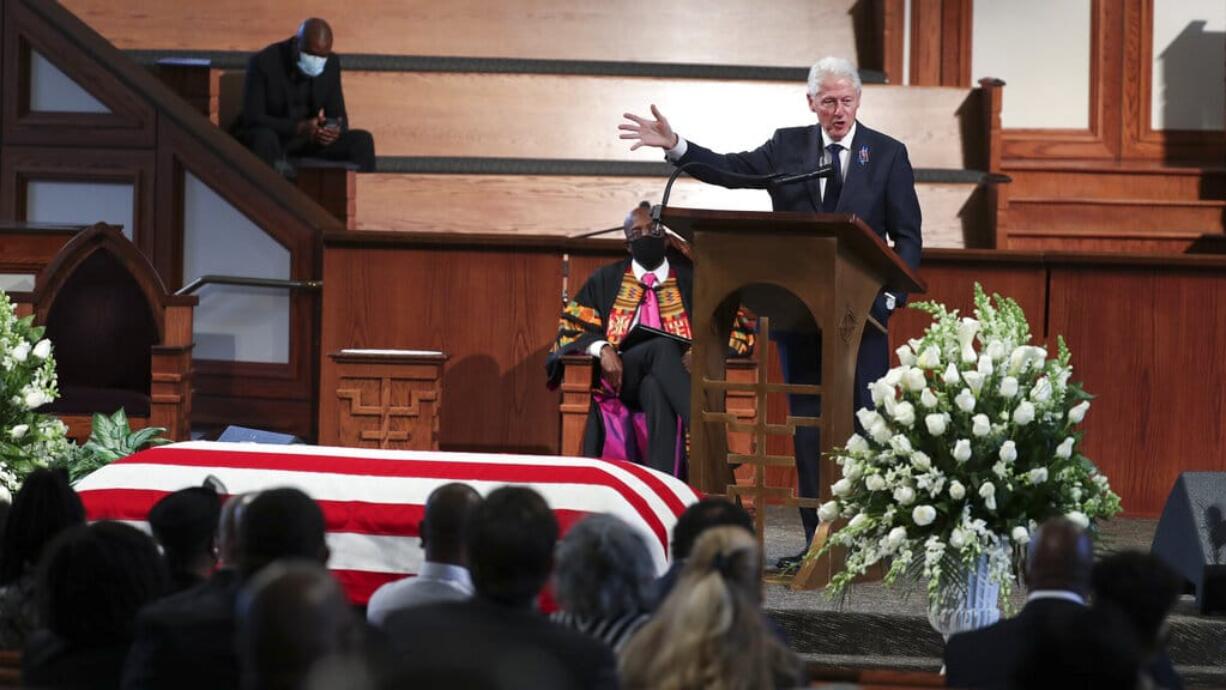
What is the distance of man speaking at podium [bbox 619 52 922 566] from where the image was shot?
5.23m

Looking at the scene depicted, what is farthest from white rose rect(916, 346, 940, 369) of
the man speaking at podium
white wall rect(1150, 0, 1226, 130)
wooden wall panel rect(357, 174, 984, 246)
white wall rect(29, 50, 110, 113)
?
white wall rect(1150, 0, 1226, 130)

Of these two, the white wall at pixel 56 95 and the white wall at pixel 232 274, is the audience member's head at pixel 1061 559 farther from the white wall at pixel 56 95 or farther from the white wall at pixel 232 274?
the white wall at pixel 56 95

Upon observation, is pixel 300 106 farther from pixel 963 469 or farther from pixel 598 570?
pixel 598 570

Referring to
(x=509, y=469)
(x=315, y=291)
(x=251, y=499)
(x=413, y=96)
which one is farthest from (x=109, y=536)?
(x=413, y=96)

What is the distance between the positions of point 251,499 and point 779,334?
2392 mm

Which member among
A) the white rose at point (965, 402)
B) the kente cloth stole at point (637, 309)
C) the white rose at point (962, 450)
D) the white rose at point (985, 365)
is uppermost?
the kente cloth stole at point (637, 309)

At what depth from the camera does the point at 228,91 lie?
9133 mm

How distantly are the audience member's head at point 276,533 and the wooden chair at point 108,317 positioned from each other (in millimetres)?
3700

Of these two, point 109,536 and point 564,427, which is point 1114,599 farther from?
point 564,427

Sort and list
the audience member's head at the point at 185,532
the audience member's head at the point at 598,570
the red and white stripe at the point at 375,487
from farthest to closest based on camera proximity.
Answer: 1. the red and white stripe at the point at 375,487
2. the audience member's head at the point at 185,532
3. the audience member's head at the point at 598,570

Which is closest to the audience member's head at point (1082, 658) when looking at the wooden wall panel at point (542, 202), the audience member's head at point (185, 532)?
the audience member's head at point (185, 532)

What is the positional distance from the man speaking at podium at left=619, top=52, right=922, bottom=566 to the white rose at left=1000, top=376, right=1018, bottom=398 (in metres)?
0.84

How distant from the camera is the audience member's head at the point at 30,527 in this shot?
3537 mm

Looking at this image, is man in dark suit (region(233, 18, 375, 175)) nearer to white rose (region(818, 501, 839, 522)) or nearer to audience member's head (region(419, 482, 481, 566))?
white rose (region(818, 501, 839, 522))
